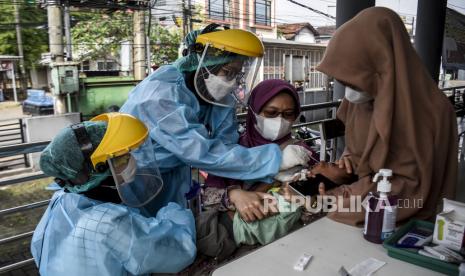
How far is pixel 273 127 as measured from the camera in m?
1.71

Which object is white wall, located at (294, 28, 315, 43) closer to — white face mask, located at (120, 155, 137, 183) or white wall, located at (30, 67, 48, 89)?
white wall, located at (30, 67, 48, 89)

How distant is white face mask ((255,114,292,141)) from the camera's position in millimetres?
1701

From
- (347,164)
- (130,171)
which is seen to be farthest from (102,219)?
(347,164)

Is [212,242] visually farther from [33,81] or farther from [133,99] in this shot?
[33,81]

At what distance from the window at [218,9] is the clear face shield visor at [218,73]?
12.7m

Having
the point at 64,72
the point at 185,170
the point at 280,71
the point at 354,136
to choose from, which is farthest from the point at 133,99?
the point at 280,71

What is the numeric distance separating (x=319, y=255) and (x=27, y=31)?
1229 centimetres

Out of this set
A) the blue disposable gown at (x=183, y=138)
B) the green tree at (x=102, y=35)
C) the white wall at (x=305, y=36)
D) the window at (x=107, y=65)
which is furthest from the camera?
the white wall at (x=305, y=36)

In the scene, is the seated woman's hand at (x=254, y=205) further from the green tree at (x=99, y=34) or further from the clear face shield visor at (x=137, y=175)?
the green tree at (x=99, y=34)

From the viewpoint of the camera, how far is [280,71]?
1377 centimetres

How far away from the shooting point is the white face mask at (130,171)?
136cm

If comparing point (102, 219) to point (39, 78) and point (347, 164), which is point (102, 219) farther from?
point (39, 78)

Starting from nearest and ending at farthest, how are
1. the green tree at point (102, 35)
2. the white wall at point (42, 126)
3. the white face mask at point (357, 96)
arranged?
1. the white face mask at point (357, 96)
2. the white wall at point (42, 126)
3. the green tree at point (102, 35)

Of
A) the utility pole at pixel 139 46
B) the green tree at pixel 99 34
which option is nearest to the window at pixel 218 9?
the green tree at pixel 99 34
